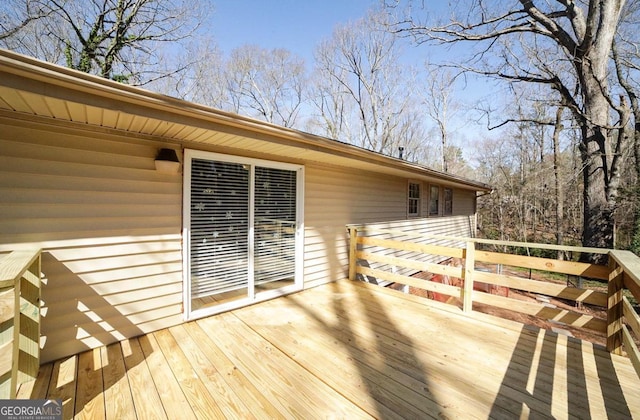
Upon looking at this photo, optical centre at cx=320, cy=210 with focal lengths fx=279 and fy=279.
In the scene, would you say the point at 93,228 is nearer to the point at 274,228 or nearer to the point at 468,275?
the point at 274,228

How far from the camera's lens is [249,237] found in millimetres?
3549

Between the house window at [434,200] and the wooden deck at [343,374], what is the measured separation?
5.38 m

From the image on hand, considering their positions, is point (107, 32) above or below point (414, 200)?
above

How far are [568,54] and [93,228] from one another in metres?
10.5

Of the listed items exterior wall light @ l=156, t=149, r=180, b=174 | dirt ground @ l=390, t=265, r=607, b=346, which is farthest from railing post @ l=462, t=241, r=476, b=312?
exterior wall light @ l=156, t=149, r=180, b=174

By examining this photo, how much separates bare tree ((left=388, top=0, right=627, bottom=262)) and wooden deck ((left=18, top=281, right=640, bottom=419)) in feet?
20.4

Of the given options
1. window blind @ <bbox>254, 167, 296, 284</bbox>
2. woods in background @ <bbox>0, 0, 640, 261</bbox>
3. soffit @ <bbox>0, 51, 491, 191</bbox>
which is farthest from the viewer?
woods in background @ <bbox>0, 0, 640, 261</bbox>

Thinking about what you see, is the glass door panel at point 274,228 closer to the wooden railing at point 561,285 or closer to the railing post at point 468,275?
the wooden railing at point 561,285

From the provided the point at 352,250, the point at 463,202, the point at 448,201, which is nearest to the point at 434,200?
the point at 448,201

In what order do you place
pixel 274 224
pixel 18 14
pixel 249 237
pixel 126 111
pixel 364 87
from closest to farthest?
1. pixel 126 111
2. pixel 249 237
3. pixel 274 224
4. pixel 18 14
5. pixel 364 87

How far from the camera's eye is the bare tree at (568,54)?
645 cm

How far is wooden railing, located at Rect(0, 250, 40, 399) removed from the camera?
1.36 metres

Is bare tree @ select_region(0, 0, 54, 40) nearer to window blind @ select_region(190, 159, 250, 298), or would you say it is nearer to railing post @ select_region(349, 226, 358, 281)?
window blind @ select_region(190, 159, 250, 298)

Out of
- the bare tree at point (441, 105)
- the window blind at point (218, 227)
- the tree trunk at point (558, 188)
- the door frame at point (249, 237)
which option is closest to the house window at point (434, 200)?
the door frame at point (249, 237)
